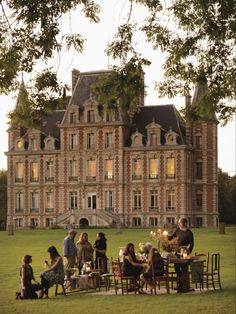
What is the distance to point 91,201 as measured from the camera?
276ft

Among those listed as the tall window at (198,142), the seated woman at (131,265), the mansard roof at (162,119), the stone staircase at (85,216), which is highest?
the mansard roof at (162,119)

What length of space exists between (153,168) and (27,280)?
203ft

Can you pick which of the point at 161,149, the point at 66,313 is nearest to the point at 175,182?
the point at 161,149

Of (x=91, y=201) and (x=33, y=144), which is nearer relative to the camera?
(x=91, y=201)

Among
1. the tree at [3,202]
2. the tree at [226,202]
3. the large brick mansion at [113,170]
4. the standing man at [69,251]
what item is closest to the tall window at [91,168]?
the large brick mansion at [113,170]

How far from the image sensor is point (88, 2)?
17.8m

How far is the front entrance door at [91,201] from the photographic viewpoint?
3310 inches

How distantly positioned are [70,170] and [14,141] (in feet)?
23.1

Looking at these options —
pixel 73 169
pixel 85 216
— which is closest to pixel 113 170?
pixel 73 169

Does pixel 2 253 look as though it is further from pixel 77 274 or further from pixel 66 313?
pixel 66 313

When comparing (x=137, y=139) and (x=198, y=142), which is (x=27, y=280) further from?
(x=198, y=142)

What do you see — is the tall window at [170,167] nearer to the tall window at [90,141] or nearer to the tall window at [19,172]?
the tall window at [90,141]

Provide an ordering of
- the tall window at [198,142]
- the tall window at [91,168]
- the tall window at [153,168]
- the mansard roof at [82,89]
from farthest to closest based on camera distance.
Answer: the mansard roof at [82,89] → the tall window at [91,168] → the tall window at [198,142] → the tall window at [153,168]

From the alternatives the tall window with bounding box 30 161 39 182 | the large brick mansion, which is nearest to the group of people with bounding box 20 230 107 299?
the large brick mansion
